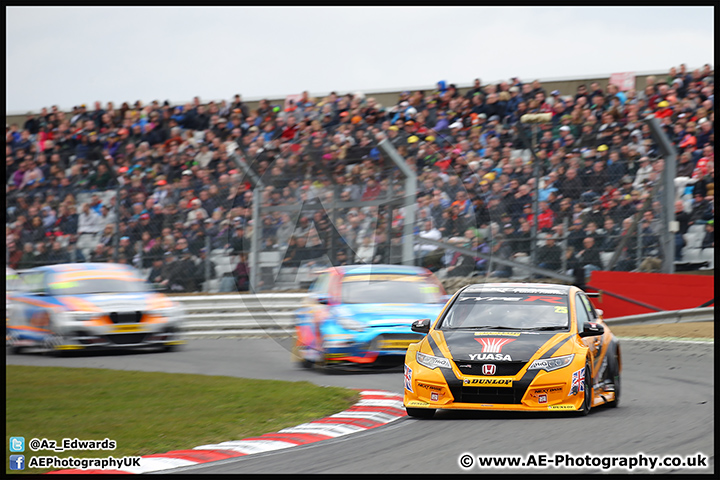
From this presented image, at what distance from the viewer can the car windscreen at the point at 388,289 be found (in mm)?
12250

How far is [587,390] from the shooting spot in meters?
7.93

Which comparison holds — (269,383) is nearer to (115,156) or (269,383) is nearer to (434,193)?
(434,193)

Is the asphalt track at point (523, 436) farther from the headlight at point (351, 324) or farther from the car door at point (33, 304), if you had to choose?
the car door at point (33, 304)

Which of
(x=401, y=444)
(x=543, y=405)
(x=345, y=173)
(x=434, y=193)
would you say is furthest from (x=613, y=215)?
(x=401, y=444)

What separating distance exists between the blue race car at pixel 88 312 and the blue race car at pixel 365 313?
2.79 meters

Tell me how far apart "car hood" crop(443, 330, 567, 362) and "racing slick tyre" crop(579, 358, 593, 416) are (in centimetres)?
31

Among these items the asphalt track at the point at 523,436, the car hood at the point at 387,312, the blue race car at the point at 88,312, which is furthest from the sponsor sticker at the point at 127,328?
the asphalt track at the point at 523,436

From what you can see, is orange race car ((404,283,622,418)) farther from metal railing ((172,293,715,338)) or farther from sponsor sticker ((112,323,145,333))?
metal railing ((172,293,715,338))

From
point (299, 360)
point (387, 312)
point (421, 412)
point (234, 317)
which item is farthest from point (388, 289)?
point (234, 317)

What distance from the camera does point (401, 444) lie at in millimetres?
6902

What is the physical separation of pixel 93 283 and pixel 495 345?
9.14m

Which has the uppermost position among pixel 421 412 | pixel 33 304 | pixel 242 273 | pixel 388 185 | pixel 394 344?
pixel 388 185

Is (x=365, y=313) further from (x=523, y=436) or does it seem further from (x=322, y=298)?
(x=523, y=436)

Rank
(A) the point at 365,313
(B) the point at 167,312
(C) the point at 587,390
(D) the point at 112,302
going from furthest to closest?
(B) the point at 167,312, (D) the point at 112,302, (A) the point at 365,313, (C) the point at 587,390
